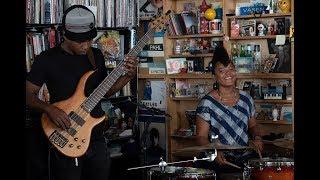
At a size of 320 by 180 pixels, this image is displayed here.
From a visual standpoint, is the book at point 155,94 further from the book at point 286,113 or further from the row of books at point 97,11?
the book at point 286,113

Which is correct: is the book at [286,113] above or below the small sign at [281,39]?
below

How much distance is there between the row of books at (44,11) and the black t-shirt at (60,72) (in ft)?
4.00

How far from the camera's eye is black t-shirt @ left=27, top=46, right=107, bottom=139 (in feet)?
12.9

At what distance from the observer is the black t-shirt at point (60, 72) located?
393 cm

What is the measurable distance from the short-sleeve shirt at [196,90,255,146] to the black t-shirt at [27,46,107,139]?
1075 mm

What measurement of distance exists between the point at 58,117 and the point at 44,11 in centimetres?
166

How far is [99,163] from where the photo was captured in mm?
3955

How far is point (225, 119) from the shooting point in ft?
15.9

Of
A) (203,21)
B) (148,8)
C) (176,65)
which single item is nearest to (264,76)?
(203,21)

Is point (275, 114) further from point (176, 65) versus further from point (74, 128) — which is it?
point (74, 128)

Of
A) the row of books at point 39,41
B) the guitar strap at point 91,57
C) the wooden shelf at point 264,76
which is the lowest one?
the wooden shelf at point 264,76

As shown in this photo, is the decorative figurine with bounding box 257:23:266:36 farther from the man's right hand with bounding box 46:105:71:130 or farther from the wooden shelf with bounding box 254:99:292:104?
the man's right hand with bounding box 46:105:71:130

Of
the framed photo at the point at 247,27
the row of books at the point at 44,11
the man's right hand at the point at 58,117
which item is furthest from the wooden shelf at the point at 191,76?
the man's right hand at the point at 58,117

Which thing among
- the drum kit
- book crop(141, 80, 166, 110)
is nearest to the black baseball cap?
the drum kit
